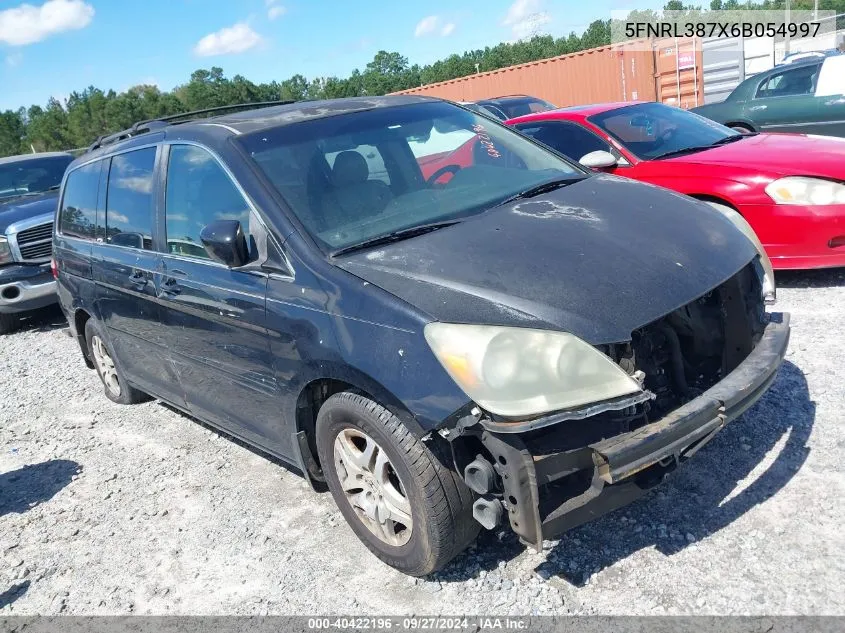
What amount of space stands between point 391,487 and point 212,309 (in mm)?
1294

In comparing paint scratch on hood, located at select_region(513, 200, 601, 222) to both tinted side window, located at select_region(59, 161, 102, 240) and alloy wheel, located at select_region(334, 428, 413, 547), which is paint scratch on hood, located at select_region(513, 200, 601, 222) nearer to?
alloy wheel, located at select_region(334, 428, 413, 547)

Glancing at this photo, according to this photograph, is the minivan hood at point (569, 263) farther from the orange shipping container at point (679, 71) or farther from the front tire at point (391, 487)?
the orange shipping container at point (679, 71)

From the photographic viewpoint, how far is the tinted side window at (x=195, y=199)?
3375 mm

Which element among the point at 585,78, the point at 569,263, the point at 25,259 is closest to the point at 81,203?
the point at 25,259

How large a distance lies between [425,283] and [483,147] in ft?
4.99

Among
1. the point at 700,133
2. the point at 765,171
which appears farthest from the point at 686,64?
the point at 765,171

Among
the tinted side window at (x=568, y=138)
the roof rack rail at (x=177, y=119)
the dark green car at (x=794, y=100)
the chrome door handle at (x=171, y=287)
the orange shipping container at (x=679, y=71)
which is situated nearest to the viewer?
the chrome door handle at (x=171, y=287)

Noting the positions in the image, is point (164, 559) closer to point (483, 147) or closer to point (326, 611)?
point (326, 611)

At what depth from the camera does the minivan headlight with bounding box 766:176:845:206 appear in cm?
504

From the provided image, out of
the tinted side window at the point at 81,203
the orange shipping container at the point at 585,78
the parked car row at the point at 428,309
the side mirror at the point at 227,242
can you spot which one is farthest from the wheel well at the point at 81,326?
the orange shipping container at the point at 585,78

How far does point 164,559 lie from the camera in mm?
3438

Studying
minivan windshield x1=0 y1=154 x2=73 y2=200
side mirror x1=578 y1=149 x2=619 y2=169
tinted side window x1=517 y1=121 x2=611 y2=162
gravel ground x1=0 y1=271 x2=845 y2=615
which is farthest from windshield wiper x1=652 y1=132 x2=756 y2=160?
minivan windshield x1=0 y1=154 x2=73 y2=200

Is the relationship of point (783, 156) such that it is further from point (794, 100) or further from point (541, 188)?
point (794, 100)

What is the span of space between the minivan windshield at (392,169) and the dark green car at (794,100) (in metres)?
7.25
